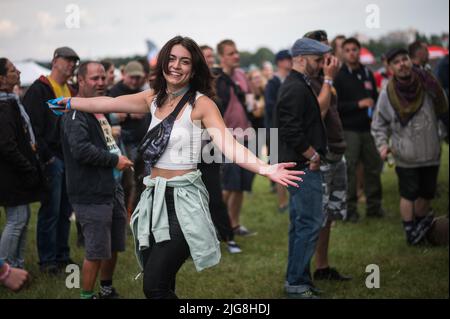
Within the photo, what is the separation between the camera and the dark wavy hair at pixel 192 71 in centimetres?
412

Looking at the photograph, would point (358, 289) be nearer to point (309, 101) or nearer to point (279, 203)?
point (309, 101)

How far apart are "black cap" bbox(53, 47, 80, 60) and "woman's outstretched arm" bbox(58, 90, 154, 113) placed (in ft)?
4.57

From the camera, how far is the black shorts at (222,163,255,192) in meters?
7.87

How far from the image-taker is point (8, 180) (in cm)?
561

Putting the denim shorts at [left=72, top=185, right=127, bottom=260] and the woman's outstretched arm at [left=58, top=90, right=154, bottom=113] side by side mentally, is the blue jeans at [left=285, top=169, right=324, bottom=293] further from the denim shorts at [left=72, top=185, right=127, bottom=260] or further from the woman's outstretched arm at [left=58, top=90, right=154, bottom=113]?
the woman's outstretched arm at [left=58, top=90, right=154, bottom=113]

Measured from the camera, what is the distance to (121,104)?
4.30m

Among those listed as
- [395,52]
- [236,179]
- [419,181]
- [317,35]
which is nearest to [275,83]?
[236,179]

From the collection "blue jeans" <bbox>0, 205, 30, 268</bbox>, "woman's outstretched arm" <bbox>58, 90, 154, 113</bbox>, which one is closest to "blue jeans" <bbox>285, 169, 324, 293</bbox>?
"woman's outstretched arm" <bbox>58, 90, 154, 113</bbox>

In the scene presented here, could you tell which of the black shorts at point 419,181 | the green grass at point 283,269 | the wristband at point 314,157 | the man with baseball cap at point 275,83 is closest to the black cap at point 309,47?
the wristband at point 314,157

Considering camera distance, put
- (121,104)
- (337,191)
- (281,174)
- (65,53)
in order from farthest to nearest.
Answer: (337,191) → (65,53) → (121,104) → (281,174)

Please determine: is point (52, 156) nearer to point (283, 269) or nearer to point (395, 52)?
point (283, 269)

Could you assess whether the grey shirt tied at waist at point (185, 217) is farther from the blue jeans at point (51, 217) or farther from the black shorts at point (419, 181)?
the black shorts at point (419, 181)

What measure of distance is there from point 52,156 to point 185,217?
113 inches

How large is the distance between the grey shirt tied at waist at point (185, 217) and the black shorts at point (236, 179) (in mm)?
3738
